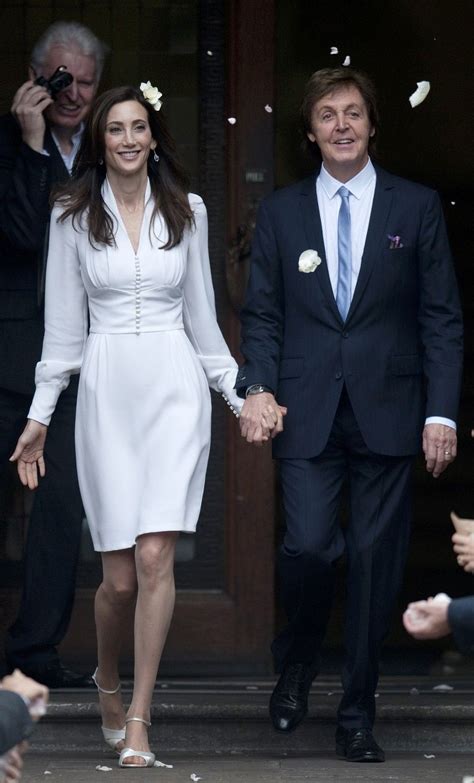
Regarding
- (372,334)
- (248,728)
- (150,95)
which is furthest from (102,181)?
(248,728)

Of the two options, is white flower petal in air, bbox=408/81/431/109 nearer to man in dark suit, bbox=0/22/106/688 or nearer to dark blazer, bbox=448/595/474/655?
man in dark suit, bbox=0/22/106/688

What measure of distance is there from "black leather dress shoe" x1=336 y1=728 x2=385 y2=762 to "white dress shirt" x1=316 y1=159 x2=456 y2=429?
1391 millimetres

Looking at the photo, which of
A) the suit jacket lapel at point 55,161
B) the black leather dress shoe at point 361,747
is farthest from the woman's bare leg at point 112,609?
the suit jacket lapel at point 55,161

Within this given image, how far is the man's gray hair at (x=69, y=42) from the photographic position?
6.96 meters

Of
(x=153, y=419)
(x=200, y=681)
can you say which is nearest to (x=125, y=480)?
(x=153, y=419)

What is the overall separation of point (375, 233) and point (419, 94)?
3.86ft

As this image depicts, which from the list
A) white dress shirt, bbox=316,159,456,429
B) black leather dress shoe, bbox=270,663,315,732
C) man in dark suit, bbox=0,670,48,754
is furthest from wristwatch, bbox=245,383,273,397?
man in dark suit, bbox=0,670,48,754

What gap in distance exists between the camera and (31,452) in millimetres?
6348

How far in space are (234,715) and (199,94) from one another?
2.32 m

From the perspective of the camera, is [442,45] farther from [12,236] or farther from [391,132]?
[12,236]

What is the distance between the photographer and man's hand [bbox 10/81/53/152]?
6703mm

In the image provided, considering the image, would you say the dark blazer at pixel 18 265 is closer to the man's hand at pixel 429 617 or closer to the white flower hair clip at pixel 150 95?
the white flower hair clip at pixel 150 95

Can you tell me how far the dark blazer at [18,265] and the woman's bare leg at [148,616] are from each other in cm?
97

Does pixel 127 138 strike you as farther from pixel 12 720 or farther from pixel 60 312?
pixel 12 720
